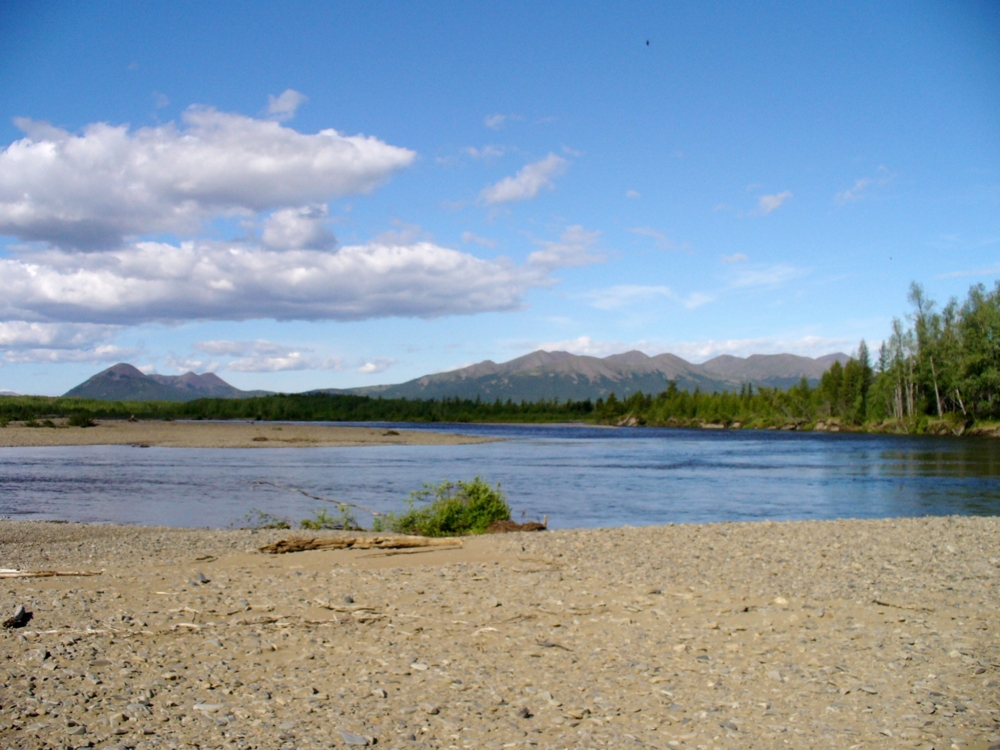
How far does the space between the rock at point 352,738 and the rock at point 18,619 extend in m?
3.93

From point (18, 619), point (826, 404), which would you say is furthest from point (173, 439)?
point (826, 404)

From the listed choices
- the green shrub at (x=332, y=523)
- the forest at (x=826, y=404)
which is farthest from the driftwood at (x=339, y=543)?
the forest at (x=826, y=404)

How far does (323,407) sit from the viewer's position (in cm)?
18050

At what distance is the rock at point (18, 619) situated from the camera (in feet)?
23.1

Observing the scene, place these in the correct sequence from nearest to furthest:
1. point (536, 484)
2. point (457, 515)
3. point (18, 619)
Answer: point (18, 619)
point (457, 515)
point (536, 484)

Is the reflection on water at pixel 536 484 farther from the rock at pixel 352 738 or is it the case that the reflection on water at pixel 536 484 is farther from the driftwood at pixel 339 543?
the rock at pixel 352 738

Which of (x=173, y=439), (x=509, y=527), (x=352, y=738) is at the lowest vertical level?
(x=173, y=439)

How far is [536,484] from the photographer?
31.1 m

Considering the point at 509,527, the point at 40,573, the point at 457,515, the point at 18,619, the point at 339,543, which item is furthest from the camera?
the point at 457,515

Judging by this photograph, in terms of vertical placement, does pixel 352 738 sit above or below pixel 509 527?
above

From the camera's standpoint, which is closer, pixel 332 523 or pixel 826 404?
pixel 332 523

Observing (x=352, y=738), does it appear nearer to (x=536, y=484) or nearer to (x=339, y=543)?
(x=339, y=543)

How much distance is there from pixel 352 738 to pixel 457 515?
12.5 metres

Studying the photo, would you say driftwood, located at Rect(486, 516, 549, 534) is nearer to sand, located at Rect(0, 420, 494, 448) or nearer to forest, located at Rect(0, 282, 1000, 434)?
sand, located at Rect(0, 420, 494, 448)
